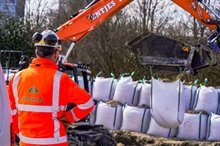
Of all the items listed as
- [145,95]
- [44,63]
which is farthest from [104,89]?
[44,63]

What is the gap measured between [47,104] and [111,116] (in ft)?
27.5

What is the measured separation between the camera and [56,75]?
16.8ft

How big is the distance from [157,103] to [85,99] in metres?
6.30

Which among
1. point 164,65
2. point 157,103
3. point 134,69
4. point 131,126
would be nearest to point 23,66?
point 164,65

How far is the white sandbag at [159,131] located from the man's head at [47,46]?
7.63 meters

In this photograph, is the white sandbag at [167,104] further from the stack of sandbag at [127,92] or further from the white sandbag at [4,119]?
the white sandbag at [4,119]

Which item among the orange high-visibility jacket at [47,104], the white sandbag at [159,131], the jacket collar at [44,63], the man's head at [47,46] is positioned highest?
the man's head at [47,46]

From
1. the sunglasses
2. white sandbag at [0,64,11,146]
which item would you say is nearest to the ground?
the sunglasses

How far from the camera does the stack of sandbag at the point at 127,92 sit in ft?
44.8

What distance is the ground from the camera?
12126 mm

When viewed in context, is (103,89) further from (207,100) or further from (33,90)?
(33,90)

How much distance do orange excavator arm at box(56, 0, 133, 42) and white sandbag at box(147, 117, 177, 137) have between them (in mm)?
4204

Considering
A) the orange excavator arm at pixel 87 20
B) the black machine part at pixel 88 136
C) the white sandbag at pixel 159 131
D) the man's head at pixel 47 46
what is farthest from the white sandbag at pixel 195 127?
the man's head at pixel 47 46

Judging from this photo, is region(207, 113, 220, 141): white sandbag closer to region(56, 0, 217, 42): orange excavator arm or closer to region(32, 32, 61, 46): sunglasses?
region(56, 0, 217, 42): orange excavator arm
